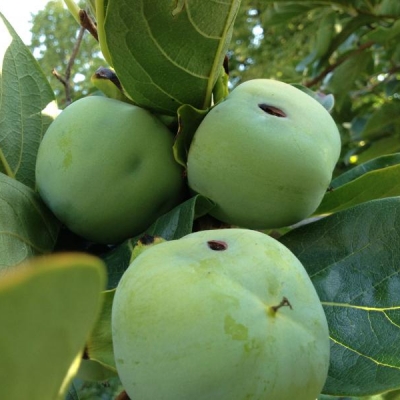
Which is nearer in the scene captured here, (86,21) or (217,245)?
(217,245)

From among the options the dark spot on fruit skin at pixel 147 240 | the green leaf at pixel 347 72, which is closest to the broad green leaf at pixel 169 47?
the dark spot on fruit skin at pixel 147 240

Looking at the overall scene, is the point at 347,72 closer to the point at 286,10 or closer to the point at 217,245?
the point at 286,10

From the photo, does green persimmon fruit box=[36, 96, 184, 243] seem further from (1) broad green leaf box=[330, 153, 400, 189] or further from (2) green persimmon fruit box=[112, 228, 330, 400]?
(1) broad green leaf box=[330, 153, 400, 189]

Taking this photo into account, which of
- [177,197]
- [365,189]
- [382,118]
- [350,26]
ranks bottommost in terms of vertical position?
[382,118]

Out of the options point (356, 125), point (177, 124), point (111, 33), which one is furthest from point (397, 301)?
point (356, 125)

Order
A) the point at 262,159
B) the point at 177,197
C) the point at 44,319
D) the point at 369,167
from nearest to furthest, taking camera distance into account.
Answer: the point at 44,319 → the point at 262,159 → the point at 177,197 → the point at 369,167

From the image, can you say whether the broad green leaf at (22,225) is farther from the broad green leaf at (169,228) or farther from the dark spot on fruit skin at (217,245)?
Answer: the dark spot on fruit skin at (217,245)

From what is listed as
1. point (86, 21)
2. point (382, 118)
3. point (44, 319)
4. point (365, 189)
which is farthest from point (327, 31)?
point (44, 319)
